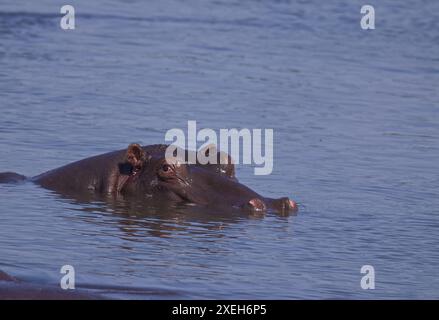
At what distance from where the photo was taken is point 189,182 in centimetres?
1043

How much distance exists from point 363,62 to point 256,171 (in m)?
6.63

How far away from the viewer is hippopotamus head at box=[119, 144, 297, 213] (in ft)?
33.5

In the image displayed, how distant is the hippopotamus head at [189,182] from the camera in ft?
33.5

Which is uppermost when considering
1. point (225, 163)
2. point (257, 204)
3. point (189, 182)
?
point (225, 163)

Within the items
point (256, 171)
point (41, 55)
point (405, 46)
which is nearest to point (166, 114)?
point (256, 171)

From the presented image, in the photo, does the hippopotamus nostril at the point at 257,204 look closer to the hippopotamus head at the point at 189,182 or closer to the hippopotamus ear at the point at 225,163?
the hippopotamus head at the point at 189,182

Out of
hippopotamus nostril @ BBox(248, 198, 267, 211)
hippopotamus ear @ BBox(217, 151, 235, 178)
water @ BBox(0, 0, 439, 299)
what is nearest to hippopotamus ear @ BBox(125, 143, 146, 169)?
water @ BBox(0, 0, 439, 299)

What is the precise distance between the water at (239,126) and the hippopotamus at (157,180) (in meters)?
0.18

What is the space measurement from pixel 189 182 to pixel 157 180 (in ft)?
1.06

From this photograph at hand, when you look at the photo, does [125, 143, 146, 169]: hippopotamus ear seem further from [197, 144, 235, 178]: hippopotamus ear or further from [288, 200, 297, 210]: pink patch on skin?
[288, 200, 297, 210]: pink patch on skin

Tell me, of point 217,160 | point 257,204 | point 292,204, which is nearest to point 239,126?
point 217,160

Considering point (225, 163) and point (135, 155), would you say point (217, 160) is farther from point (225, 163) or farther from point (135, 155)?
point (135, 155)

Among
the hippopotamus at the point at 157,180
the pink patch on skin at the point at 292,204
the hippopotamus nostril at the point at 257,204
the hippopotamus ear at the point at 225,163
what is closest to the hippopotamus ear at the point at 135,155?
A: the hippopotamus at the point at 157,180

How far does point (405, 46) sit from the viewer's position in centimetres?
1964
